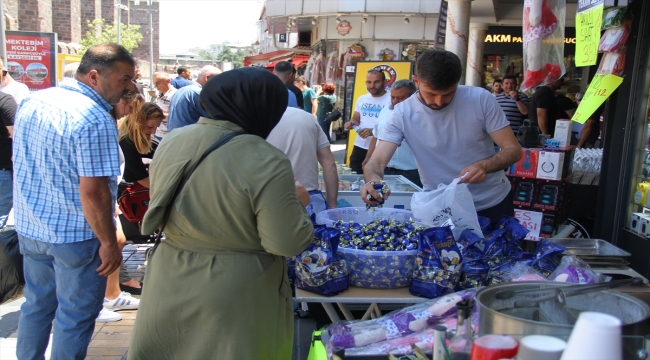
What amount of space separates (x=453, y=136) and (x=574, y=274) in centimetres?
105

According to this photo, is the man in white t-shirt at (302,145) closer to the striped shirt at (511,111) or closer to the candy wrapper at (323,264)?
the candy wrapper at (323,264)

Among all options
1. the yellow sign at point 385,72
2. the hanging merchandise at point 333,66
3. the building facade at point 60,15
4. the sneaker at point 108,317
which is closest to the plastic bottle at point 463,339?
the sneaker at point 108,317

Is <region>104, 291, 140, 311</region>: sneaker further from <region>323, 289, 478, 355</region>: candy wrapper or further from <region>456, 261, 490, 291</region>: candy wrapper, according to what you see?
<region>456, 261, 490, 291</region>: candy wrapper

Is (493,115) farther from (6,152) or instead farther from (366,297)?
(6,152)

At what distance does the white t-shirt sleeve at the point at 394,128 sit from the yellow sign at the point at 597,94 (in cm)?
157

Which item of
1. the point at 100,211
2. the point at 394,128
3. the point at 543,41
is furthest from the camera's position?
the point at 543,41

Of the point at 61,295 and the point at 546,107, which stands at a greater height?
the point at 546,107

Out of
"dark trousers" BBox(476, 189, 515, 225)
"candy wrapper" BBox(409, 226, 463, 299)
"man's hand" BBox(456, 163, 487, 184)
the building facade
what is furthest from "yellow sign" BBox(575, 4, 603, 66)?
the building facade

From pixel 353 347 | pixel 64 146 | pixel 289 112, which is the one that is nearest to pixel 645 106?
pixel 289 112

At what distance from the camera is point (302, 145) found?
377 centimetres

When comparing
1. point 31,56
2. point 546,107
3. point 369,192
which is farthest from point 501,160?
point 31,56

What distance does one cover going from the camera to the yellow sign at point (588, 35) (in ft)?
11.9

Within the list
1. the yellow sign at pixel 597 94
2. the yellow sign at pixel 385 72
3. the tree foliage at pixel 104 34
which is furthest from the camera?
the tree foliage at pixel 104 34

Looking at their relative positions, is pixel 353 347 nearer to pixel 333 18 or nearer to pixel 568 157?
pixel 568 157
